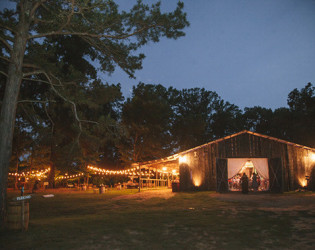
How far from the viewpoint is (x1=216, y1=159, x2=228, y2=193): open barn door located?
15852mm

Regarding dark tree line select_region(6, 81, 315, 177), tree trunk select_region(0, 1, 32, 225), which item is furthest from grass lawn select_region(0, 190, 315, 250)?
dark tree line select_region(6, 81, 315, 177)

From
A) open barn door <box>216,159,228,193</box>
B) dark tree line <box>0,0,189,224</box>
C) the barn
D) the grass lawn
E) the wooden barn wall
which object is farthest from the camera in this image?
the wooden barn wall

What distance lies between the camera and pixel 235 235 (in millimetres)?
4758

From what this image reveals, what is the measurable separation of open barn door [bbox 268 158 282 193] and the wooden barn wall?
45 centimetres

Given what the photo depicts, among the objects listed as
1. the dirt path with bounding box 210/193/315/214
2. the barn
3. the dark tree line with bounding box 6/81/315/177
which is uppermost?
the dark tree line with bounding box 6/81/315/177

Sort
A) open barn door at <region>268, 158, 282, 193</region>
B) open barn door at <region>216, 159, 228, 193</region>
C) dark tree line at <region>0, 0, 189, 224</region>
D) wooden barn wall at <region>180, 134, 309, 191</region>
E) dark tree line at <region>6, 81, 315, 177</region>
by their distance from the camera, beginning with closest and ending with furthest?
1. dark tree line at <region>0, 0, 189, 224</region>
2. open barn door at <region>268, 158, 282, 193</region>
3. open barn door at <region>216, 159, 228, 193</region>
4. wooden barn wall at <region>180, 134, 309, 191</region>
5. dark tree line at <region>6, 81, 315, 177</region>

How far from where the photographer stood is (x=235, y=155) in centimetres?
1641

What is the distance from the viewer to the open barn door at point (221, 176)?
52.0 ft

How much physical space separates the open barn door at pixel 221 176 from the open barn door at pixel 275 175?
113 inches

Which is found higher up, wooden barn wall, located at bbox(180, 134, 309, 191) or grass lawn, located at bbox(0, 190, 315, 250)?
wooden barn wall, located at bbox(180, 134, 309, 191)

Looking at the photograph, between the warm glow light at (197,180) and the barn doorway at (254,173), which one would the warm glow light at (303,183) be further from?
the warm glow light at (197,180)

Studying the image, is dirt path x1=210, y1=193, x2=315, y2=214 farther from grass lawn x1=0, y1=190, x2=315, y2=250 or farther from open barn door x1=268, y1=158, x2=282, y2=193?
open barn door x1=268, y1=158, x2=282, y2=193

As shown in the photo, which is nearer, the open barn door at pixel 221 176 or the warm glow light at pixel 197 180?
the open barn door at pixel 221 176

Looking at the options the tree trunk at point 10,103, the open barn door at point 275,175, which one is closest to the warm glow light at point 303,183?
the open barn door at point 275,175
